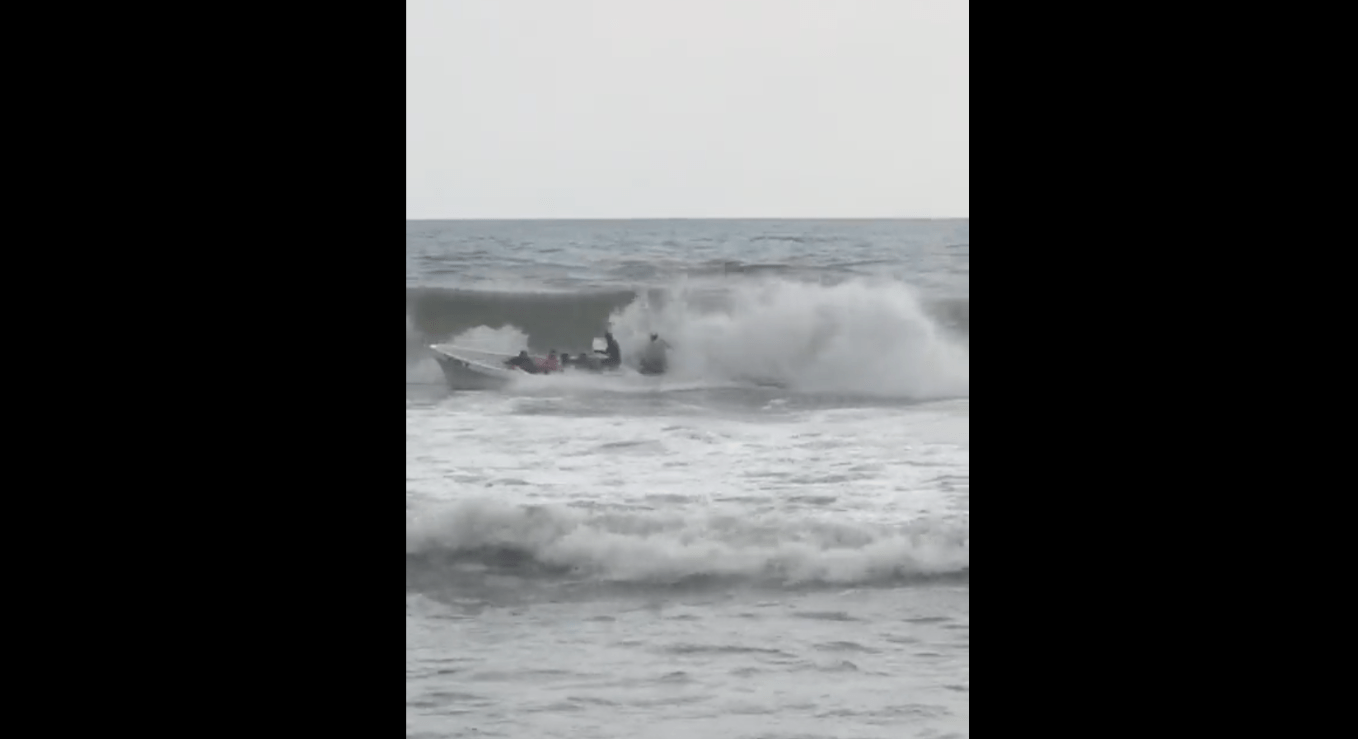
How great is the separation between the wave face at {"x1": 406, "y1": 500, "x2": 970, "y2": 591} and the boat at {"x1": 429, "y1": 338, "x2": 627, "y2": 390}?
0.87 metres

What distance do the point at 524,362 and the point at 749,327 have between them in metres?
1.00

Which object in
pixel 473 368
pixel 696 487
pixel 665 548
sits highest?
pixel 473 368

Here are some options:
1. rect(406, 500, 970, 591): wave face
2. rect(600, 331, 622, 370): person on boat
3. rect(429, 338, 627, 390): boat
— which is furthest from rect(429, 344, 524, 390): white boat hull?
rect(406, 500, 970, 591): wave face

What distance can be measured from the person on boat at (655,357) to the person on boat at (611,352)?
0.36 feet

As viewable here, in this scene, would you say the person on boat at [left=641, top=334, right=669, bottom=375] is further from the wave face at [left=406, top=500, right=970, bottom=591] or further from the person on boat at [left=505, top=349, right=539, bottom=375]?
the wave face at [left=406, top=500, right=970, bottom=591]

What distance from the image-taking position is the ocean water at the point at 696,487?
3717 mm

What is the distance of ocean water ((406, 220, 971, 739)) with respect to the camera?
372 centimetres

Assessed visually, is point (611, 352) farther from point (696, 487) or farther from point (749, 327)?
point (696, 487)

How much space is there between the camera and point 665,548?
4.76 metres

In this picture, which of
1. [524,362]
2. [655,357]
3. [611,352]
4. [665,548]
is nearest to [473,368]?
[524,362]

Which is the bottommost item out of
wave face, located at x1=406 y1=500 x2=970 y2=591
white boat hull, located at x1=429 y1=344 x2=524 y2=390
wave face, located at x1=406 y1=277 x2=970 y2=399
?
wave face, located at x1=406 y1=500 x2=970 y2=591

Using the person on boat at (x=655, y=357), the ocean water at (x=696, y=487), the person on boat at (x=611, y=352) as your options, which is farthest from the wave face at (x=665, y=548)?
the person on boat at (x=611, y=352)

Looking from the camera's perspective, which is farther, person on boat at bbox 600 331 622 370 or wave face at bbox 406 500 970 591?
person on boat at bbox 600 331 622 370
